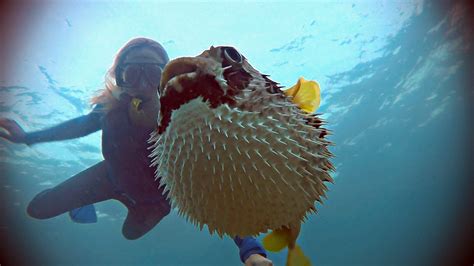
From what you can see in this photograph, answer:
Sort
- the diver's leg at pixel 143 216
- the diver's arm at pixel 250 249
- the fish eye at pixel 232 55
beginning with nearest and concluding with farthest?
the fish eye at pixel 232 55, the diver's arm at pixel 250 249, the diver's leg at pixel 143 216

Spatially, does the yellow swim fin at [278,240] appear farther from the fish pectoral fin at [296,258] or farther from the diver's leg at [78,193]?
the diver's leg at [78,193]

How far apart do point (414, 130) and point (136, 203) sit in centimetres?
1826

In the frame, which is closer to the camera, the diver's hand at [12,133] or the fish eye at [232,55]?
the fish eye at [232,55]

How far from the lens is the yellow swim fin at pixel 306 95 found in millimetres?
1648

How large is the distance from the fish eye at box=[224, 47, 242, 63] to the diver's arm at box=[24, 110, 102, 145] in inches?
147

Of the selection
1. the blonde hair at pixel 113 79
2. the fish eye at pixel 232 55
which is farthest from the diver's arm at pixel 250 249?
the blonde hair at pixel 113 79

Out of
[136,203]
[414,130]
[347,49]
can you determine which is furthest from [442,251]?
[136,203]

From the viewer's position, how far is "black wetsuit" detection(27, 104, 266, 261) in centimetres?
424

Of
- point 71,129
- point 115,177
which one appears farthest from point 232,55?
point 71,129

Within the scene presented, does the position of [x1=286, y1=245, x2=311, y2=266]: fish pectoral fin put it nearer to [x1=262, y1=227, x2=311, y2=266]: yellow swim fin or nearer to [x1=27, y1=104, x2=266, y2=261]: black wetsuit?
Result: [x1=262, y1=227, x2=311, y2=266]: yellow swim fin

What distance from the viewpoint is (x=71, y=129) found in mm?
4727

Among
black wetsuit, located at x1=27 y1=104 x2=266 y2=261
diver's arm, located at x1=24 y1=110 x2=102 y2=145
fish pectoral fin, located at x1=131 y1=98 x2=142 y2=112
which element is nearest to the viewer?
fish pectoral fin, located at x1=131 y1=98 x2=142 y2=112

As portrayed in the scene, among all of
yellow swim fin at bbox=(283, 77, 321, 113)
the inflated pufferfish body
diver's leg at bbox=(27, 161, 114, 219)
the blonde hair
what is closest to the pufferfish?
the inflated pufferfish body

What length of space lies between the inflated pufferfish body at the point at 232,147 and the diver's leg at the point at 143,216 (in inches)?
143
